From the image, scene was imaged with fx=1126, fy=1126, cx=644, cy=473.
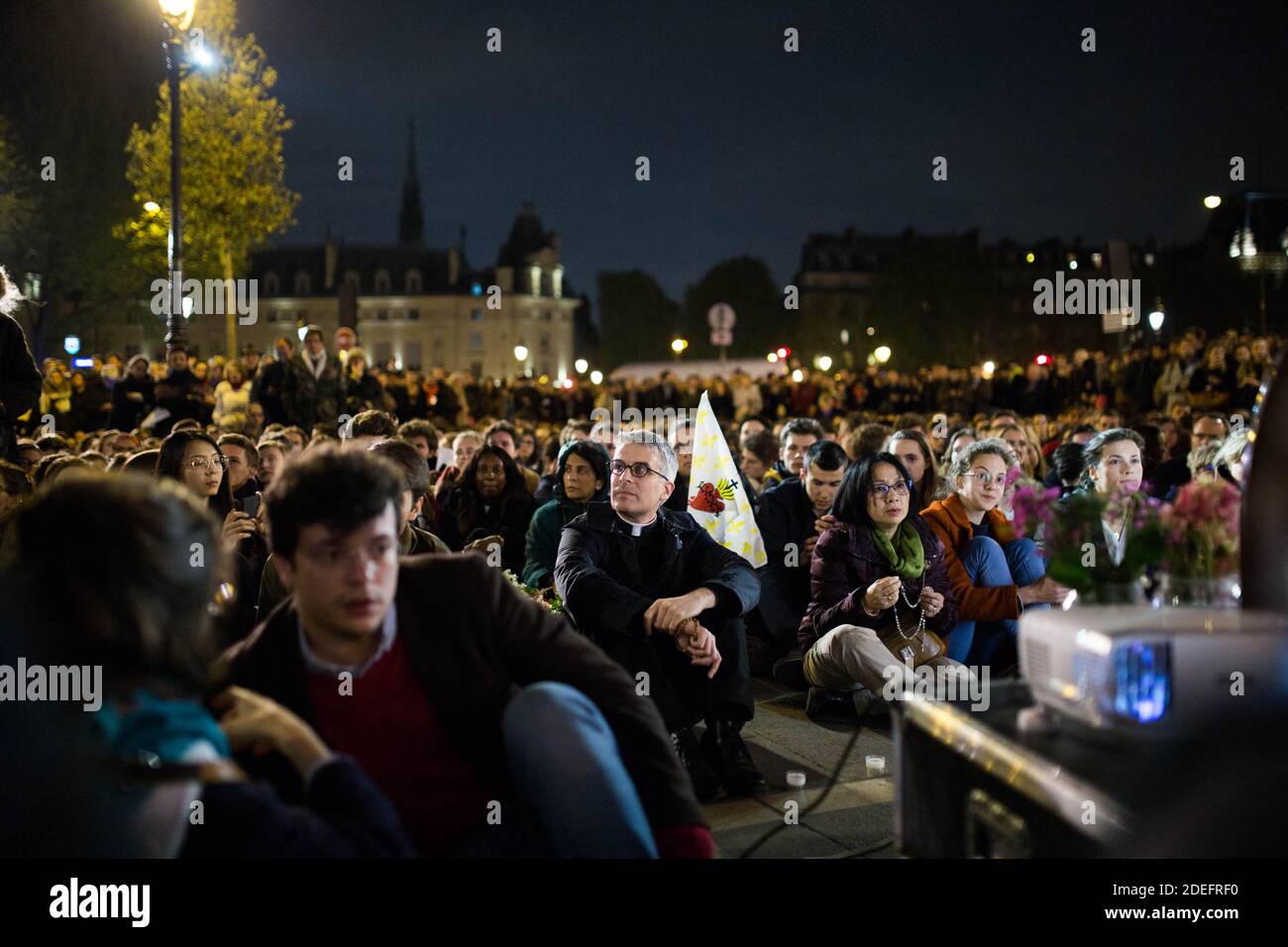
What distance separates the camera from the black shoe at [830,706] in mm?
6758

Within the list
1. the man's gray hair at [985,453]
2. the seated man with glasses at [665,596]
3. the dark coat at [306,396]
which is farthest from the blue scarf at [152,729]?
the dark coat at [306,396]

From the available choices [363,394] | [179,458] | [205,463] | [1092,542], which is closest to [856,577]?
[1092,542]

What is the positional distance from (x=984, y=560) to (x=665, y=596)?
7.76 feet

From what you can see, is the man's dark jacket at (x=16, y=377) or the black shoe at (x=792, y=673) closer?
the man's dark jacket at (x=16, y=377)

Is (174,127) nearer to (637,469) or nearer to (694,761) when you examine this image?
(637,469)

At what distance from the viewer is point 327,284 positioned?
288ft

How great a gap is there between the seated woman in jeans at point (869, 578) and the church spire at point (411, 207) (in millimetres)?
122082

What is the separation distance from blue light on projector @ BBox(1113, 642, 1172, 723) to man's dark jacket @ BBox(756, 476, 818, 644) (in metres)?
5.37

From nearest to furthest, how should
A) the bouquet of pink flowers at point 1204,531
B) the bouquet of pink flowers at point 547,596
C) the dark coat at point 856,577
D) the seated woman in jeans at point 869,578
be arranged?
the bouquet of pink flowers at point 1204,531 → the bouquet of pink flowers at point 547,596 → the seated woman in jeans at point 869,578 → the dark coat at point 856,577

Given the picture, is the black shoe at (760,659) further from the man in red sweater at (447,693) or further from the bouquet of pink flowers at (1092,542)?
the man in red sweater at (447,693)

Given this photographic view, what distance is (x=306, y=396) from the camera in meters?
13.0

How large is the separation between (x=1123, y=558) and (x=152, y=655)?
251cm

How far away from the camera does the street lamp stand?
1302 centimetres

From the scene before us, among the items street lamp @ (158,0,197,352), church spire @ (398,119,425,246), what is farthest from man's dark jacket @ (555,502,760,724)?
church spire @ (398,119,425,246)
